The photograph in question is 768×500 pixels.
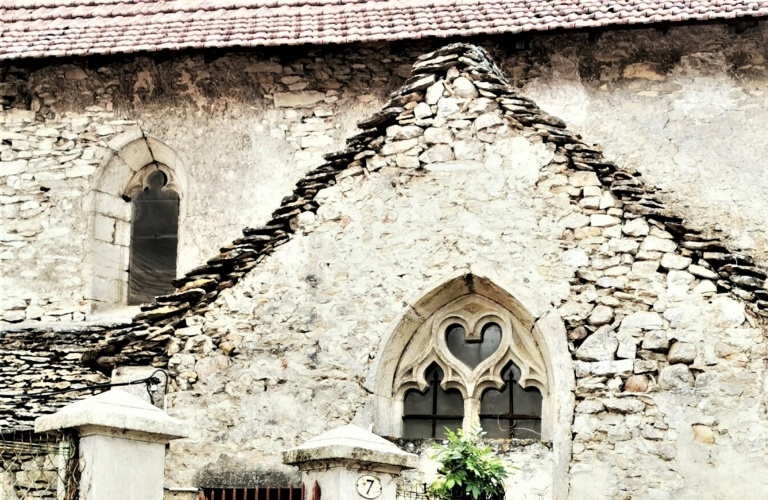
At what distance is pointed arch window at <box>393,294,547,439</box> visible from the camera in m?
10.3

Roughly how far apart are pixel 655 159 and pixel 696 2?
152 cm

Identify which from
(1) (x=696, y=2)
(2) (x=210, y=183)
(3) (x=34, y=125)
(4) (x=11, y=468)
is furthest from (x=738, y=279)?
(3) (x=34, y=125)

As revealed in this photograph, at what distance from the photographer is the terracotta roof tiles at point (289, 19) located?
12.7m

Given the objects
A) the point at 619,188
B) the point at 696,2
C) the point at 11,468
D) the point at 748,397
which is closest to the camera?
the point at 11,468

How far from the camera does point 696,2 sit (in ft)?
41.5

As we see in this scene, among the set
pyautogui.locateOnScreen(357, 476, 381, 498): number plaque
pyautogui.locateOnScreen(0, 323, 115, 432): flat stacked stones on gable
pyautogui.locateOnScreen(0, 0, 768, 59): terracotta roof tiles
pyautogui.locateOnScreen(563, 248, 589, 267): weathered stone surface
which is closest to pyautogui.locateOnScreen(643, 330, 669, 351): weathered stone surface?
pyautogui.locateOnScreen(563, 248, 589, 267): weathered stone surface

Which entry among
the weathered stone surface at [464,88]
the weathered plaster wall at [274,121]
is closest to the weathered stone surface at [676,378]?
the weathered stone surface at [464,88]

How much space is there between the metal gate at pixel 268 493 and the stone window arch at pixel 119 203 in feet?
15.5

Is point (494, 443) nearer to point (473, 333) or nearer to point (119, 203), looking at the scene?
point (473, 333)

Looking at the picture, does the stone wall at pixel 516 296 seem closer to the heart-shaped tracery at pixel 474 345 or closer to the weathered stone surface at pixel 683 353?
the weathered stone surface at pixel 683 353

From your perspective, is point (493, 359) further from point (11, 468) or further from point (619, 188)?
point (11, 468)

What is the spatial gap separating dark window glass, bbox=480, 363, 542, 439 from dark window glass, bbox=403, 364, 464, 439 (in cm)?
22

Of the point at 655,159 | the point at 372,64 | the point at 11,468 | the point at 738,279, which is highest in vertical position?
the point at 372,64

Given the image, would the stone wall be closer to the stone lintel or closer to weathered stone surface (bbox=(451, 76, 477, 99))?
weathered stone surface (bbox=(451, 76, 477, 99))
